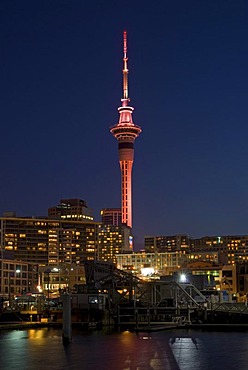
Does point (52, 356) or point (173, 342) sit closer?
point (52, 356)

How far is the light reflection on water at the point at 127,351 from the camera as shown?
6097 cm

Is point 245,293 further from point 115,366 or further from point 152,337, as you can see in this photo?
point 115,366

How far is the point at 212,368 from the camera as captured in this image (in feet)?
194

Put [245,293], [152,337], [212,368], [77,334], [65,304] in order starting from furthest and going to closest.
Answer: [245,293] → [77,334] → [152,337] → [65,304] → [212,368]

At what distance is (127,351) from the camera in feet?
228

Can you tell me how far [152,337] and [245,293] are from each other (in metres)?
111

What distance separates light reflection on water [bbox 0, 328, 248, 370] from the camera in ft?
200

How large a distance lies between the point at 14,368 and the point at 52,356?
7418mm

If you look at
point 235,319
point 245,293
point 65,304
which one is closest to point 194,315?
point 235,319

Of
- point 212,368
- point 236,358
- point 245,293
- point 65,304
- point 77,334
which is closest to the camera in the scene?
point 212,368

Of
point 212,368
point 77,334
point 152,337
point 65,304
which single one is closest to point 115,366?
point 212,368

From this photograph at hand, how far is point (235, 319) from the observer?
9550cm

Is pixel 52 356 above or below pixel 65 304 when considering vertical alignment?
below

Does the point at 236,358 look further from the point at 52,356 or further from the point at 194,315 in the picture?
the point at 194,315
